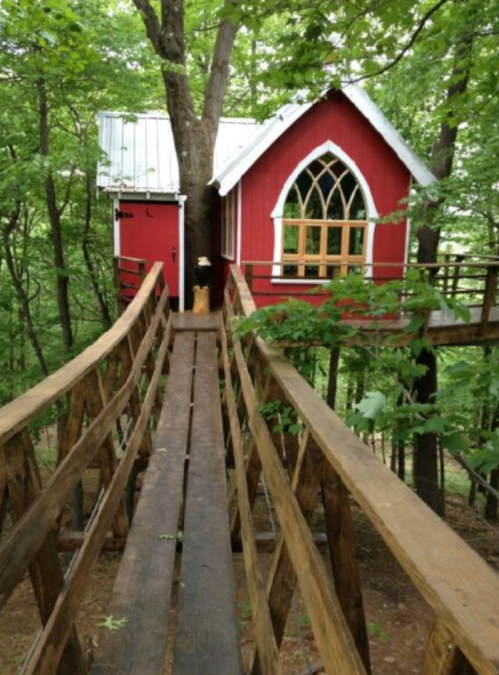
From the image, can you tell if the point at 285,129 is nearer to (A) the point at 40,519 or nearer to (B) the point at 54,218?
(B) the point at 54,218

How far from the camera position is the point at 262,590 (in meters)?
2.46

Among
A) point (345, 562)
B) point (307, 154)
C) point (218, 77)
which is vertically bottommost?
point (345, 562)

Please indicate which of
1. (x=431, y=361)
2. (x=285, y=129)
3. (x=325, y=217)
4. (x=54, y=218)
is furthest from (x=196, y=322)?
(x=431, y=361)

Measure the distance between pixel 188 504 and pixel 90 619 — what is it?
15.3 feet

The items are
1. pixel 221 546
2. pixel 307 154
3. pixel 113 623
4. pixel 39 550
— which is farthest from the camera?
pixel 307 154

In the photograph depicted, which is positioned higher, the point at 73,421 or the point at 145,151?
the point at 145,151

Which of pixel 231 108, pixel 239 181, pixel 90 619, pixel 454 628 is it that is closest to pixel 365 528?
pixel 90 619

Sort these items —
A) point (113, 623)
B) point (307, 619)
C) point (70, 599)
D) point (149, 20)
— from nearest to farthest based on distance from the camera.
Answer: point (70, 599) → point (113, 623) → point (307, 619) → point (149, 20)

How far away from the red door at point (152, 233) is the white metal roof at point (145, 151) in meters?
0.46

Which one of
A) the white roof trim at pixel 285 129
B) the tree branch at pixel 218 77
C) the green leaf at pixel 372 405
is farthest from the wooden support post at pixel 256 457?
the tree branch at pixel 218 77

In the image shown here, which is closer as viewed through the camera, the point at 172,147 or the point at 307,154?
the point at 307,154

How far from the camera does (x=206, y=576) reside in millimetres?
3133

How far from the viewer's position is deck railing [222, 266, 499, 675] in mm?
1007

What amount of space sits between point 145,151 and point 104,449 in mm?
12125
